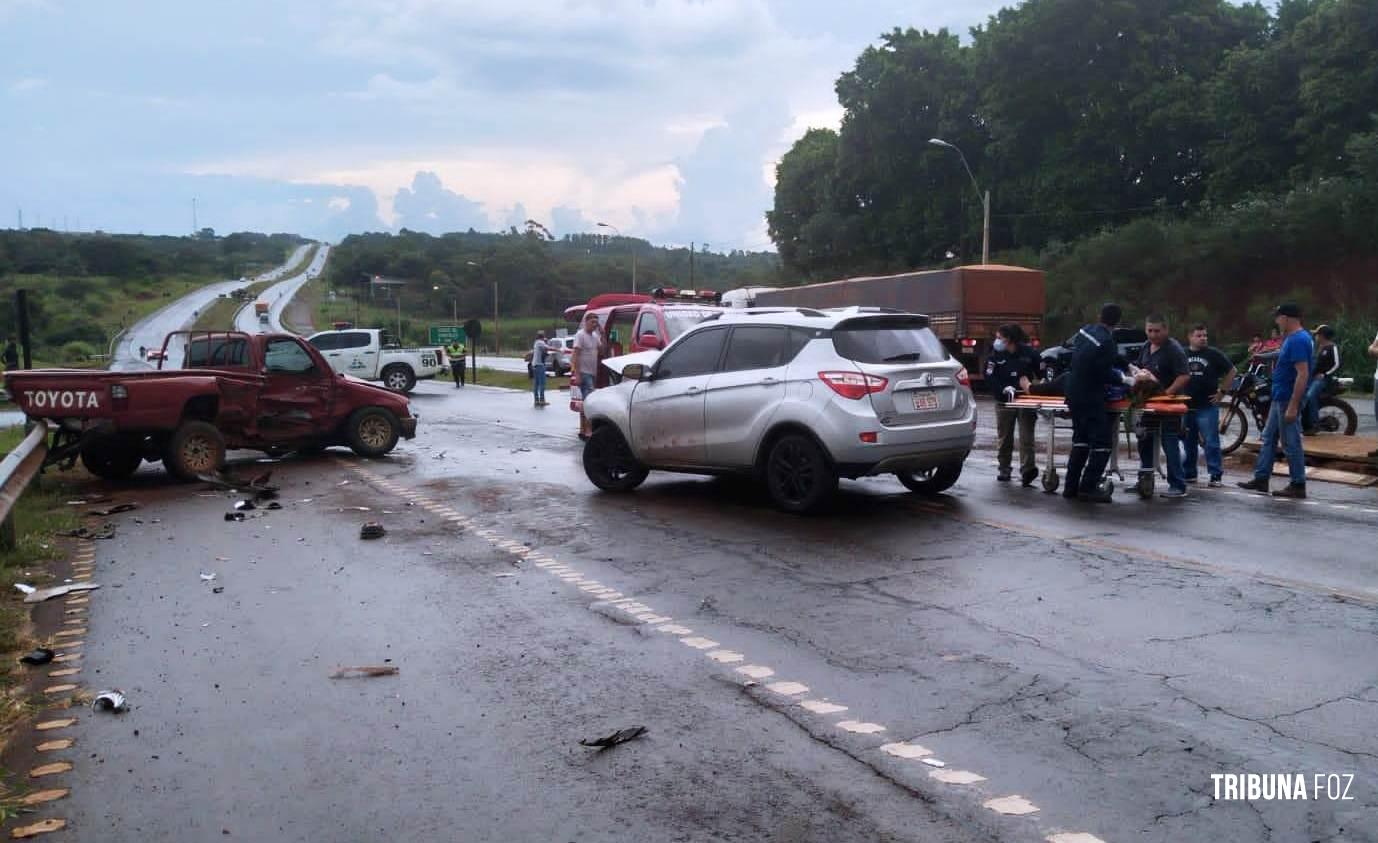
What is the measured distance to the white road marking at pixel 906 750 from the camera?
4602 mm

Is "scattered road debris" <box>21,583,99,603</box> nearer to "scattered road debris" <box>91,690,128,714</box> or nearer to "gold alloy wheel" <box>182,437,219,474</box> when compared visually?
"scattered road debris" <box>91,690,128,714</box>

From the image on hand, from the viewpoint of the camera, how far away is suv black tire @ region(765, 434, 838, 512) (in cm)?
973

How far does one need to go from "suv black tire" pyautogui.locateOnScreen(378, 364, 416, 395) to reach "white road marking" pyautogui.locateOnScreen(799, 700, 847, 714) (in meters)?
29.8

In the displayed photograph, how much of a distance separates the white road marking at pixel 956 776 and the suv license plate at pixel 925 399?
569 cm

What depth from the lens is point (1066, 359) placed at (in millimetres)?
18641

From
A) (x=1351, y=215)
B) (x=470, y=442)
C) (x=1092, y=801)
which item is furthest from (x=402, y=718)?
(x=1351, y=215)

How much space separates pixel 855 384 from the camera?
9.59m

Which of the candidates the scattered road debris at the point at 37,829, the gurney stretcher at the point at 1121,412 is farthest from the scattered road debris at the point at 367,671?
the gurney stretcher at the point at 1121,412

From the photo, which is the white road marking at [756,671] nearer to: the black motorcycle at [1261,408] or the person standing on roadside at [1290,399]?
the person standing on roadside at [1290,399]

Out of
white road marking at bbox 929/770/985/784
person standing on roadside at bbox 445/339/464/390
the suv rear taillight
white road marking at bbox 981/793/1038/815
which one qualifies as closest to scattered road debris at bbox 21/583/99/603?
the suv rear taillight

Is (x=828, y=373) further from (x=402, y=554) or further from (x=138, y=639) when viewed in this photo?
(x=138, y=639)

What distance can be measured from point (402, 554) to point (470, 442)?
370 inches

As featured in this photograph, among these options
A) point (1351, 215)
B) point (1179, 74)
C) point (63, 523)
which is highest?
point (1179, 74)

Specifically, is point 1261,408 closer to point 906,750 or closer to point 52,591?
point 906,750
